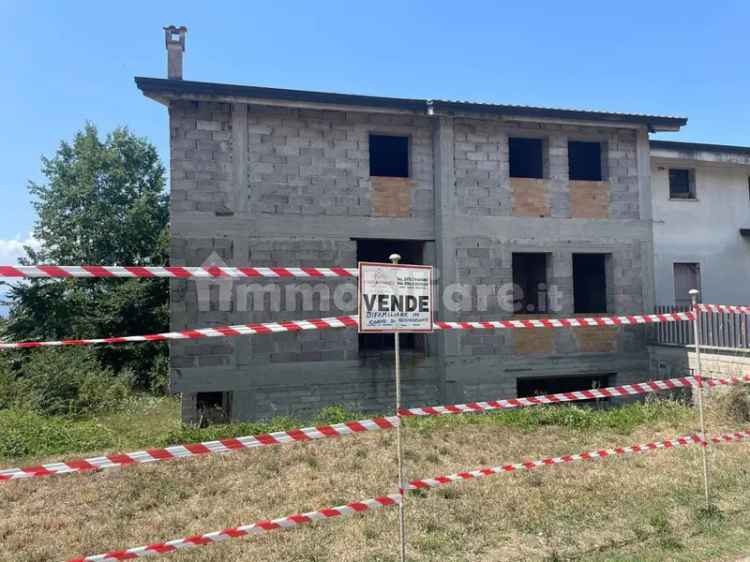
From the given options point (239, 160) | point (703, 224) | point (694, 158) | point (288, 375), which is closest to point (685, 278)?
point (703, 224)

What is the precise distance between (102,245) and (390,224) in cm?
1628

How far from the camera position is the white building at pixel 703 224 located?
1445cm

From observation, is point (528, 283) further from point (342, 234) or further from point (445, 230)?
point (342, 234)

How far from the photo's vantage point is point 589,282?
14297 mm

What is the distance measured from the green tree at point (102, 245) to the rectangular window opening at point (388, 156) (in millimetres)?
9686

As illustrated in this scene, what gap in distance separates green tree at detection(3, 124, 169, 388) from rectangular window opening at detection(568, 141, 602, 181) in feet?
46.4

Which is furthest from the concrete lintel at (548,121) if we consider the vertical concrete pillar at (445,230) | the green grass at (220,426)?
the green grass at (220,426)

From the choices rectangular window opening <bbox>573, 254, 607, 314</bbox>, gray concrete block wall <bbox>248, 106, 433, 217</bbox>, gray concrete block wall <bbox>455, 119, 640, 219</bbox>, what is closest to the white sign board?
gray concrete block wall <bbox>248, 106, 433, 217</bbox>

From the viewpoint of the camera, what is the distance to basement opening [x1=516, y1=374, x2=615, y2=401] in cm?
1183

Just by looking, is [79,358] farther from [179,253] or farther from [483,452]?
[483,452]

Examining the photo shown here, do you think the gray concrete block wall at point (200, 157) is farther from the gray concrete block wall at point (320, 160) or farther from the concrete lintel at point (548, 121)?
the concrete lintel at point (548, 121)

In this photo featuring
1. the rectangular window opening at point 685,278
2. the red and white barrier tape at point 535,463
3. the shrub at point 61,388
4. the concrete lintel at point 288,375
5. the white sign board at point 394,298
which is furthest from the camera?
the rectangular window opening at point 685,278

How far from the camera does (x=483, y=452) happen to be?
22.7 ft
